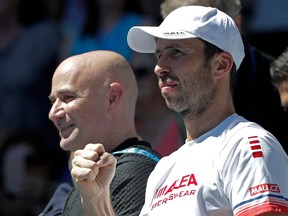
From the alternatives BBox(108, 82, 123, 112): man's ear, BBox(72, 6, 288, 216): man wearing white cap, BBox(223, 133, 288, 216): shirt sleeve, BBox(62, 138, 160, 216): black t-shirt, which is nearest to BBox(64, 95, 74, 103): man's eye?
BBox(108, 82, 123, 112): man's ear

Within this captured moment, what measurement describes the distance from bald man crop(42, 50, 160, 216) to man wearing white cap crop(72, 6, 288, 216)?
731mm

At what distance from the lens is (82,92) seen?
5078 millimetres

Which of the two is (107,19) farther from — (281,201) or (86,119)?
(281,201)

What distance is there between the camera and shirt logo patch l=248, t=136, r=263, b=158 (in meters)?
3.79

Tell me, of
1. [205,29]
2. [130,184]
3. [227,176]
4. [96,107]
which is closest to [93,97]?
[96,107]

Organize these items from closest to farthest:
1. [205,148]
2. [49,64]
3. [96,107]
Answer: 1. [205,148]
2. [96,107]
3. [49,64]

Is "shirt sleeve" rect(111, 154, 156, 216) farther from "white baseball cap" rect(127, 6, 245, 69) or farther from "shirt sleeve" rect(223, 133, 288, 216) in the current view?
"shirt sleeve" rect(223, 133, 288, 216)

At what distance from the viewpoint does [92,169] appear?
4055mm

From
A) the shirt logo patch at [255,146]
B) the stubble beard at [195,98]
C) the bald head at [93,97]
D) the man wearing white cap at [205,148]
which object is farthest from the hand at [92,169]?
the bald head at [93,97]

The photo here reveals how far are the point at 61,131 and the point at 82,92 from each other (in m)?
0.20

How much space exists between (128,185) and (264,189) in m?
1.06

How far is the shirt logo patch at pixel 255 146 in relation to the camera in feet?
12.4

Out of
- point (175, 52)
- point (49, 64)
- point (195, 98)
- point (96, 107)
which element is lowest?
point (49, 64)

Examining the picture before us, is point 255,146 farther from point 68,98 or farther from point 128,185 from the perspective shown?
point 68,98
